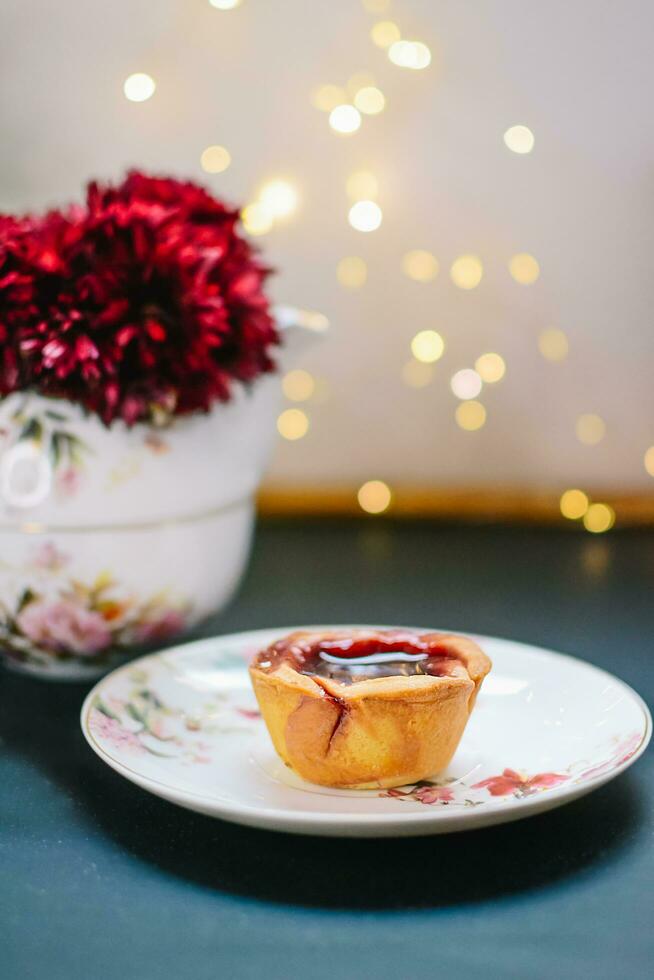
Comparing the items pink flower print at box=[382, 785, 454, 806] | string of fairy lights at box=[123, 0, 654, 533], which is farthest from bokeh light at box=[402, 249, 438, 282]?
pink flower print at box=[382, 785, 454, 806]

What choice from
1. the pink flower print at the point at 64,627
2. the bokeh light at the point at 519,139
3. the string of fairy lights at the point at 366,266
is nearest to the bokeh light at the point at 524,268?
the string of fairy lights at the point at 366,266

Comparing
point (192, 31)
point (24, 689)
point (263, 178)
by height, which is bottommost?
point (24, 689)

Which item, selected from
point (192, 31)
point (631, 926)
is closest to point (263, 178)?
point (192, 31)

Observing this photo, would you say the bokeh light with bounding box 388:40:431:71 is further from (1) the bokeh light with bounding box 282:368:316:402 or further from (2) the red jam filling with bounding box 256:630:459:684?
(2) the red jam filling with bounding box 256:630:459:684

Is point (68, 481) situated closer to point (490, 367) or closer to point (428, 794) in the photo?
point (428, 794)

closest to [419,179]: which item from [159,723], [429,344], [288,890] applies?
[429,344]

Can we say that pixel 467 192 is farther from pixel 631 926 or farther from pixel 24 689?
pixel 631 926

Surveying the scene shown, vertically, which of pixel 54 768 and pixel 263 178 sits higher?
pixel 263 178

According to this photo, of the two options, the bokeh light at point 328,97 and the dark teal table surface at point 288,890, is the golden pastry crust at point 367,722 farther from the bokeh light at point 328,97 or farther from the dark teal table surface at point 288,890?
the bokeh light at point 328,97
